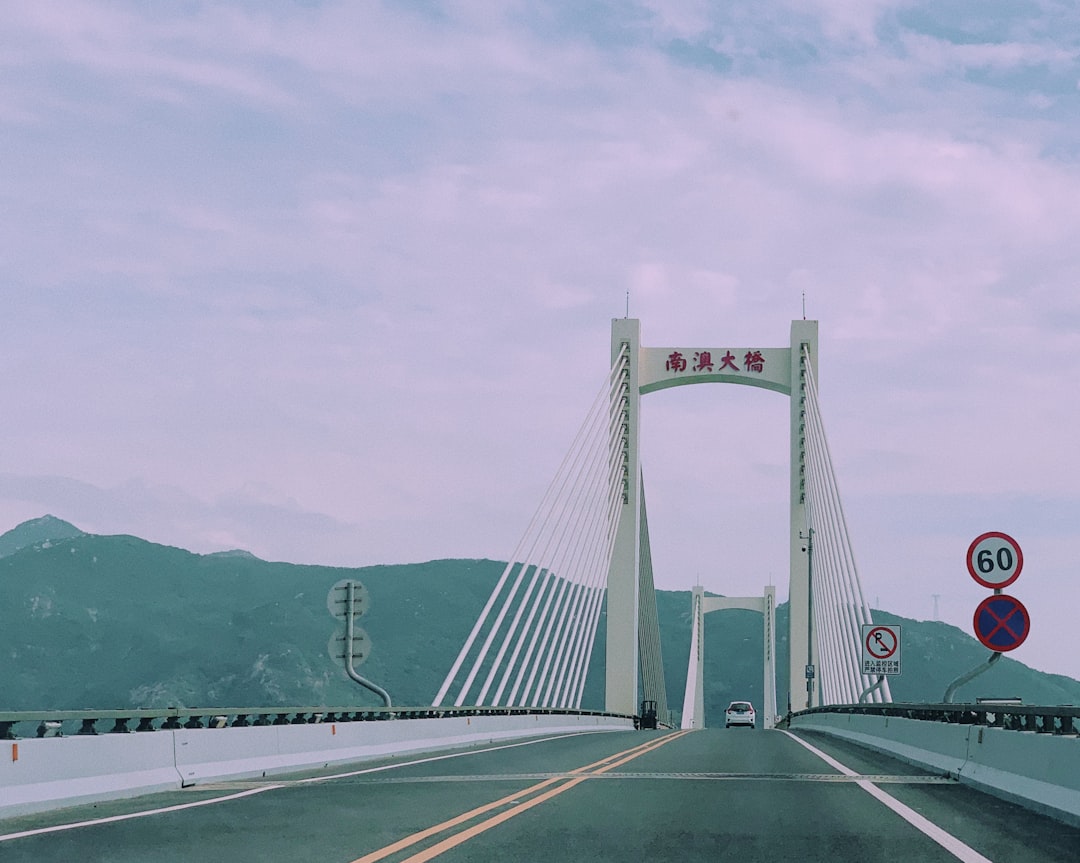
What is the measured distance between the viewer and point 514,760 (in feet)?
75.5

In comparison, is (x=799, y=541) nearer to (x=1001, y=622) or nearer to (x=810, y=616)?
(x=810, y=616)

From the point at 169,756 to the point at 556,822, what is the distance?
6.28 metres

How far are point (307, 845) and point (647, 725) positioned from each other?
189 ft

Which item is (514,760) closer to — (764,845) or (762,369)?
(764,845)

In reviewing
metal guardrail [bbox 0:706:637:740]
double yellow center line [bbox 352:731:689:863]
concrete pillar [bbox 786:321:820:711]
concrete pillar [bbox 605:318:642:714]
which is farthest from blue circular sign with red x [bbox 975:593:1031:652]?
concrete pillar [bbox 786:321:820:711]

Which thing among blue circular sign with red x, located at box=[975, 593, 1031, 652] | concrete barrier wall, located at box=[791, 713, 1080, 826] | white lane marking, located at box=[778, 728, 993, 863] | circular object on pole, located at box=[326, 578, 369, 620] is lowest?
white lane marking, located at box=[778, 728, 993, 863]

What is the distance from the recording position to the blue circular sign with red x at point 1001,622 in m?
15.4

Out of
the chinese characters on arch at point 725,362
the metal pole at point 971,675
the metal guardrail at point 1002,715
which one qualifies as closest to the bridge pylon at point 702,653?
the chinese characters on arch at point 725,362

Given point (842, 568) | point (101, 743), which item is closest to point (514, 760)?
point (101, 743)

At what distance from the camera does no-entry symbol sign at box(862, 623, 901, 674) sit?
34594 millimetres

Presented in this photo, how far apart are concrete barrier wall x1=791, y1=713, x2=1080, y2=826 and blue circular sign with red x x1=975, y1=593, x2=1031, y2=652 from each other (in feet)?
3.05

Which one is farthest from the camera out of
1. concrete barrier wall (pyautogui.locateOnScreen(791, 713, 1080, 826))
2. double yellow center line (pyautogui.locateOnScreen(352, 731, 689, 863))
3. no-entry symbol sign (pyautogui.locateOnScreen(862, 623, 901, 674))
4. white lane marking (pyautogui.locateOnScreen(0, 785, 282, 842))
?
no-entry symbol sign (pyautogui.locateOnScreen(862, 623, 901, 674))

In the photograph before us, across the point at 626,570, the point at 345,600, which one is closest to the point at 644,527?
the point at 626,570

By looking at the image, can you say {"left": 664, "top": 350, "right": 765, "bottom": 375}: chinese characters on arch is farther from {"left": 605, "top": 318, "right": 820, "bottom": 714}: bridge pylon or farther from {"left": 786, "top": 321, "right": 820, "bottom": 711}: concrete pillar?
{"left": 786, "top": 321, "right": 820, "bottom": 711}: concrete pillar
